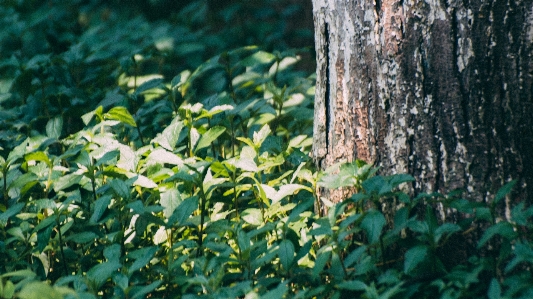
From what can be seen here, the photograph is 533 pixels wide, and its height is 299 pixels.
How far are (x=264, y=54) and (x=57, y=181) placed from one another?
1363mm

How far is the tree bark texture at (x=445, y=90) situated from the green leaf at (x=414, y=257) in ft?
0.92

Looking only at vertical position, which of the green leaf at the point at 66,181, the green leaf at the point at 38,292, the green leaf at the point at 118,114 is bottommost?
the green leaf at the point at 38,292

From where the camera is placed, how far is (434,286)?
1774 millimetres

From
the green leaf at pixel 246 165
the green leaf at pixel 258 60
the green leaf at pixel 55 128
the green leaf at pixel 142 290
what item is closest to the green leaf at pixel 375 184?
the green leaf at pixel 246 165

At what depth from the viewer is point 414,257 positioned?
67.9 inches

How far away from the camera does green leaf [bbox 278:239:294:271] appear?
5.93 feet

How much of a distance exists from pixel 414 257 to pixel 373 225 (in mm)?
154

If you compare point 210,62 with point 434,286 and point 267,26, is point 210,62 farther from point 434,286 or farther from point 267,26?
point 267,26

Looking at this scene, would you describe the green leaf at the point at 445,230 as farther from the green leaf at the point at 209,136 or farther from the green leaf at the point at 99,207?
the green leaf at the point at 99,207

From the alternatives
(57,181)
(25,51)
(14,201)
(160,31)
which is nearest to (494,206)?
(57,181)

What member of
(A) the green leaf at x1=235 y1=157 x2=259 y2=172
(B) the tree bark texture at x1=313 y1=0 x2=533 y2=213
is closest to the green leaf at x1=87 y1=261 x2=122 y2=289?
(A) the green leaf at x1=235 y1=157 x2=259 y2=172

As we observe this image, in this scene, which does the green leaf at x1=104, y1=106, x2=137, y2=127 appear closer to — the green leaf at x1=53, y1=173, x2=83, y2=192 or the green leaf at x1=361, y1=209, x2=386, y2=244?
the green leaf at x1=53, y1=173, x2=83, y2=192

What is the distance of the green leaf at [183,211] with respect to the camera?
1.96 meters

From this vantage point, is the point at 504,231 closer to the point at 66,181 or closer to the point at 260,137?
the point at 260,137
